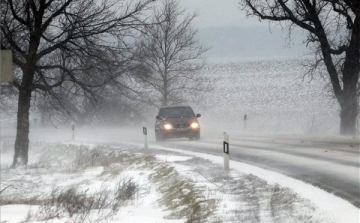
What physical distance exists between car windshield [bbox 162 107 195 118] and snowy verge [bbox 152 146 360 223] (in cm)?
1427

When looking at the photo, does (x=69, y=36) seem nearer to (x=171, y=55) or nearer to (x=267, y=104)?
(x=171, y=55)

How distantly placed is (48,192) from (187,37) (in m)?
29.5

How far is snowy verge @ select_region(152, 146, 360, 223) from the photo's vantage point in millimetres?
8406

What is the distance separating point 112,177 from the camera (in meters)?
16.5

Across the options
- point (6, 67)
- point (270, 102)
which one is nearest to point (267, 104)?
point (270, 102)

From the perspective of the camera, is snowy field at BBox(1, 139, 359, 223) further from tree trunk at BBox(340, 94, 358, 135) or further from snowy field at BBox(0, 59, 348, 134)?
snowy field at BBox(0, 59, 348, 134)

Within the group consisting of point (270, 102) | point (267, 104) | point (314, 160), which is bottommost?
point (314, 160)

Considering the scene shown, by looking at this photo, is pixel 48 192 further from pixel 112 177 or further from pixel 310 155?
pixel 310 155

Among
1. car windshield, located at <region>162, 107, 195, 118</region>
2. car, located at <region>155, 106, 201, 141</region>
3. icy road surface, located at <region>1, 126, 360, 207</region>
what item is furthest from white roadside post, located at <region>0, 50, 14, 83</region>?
car windshield, located at <region>162, 107, 195, 118</region>

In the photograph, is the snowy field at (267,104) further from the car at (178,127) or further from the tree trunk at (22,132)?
the tree trunk at (22,132)

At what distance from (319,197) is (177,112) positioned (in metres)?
19.2

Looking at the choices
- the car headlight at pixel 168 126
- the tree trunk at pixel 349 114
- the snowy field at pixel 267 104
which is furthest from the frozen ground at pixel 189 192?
the snowy field at pixel 267 104

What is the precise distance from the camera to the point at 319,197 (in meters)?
9.95

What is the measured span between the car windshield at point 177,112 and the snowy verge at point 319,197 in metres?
14.3
